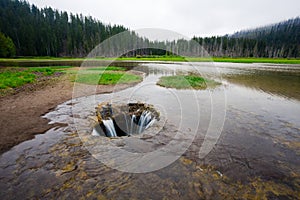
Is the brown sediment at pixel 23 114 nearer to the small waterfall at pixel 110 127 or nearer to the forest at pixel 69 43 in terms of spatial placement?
the small waterfall at pixel 110 127

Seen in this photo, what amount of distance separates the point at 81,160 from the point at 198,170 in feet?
11.7

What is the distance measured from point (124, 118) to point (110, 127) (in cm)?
146

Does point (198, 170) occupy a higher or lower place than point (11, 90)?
lower

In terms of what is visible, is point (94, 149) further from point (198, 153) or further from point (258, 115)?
point (258, 115)

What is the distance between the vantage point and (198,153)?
5.29m

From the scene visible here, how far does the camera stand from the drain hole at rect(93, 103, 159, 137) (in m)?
8.45

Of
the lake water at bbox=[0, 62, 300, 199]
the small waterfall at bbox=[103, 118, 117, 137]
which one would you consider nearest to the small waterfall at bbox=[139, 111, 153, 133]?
the lake water at bbox=[0, 62, 300, 199]

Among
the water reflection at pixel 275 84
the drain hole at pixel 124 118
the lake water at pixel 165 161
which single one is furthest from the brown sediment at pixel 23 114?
the water reflection at pixel 275 84

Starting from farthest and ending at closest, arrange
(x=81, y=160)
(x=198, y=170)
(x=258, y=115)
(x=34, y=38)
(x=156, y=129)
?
(x=34, y=38), (x=258, y=115), (x=156, y=129), (x=81, y=160), (x=198, y=170)

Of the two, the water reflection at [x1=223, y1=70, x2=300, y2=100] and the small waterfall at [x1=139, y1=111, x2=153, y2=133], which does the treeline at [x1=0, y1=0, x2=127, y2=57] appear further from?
the small waterfall at [x1=139, y1=111, x2=153, y2=133]

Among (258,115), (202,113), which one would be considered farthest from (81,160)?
(258,115)

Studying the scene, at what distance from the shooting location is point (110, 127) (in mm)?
8359

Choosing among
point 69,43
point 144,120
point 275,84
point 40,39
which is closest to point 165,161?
point 144,120

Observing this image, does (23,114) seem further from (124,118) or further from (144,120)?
(144,120)
